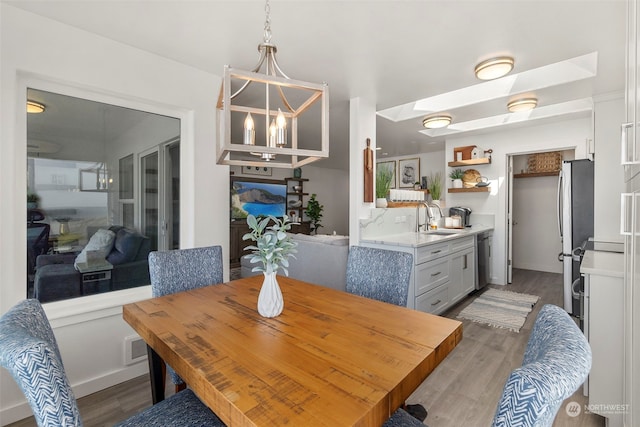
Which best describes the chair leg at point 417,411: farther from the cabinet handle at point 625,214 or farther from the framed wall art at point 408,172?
the framed wall art at point 408,172

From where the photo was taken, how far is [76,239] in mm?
2008

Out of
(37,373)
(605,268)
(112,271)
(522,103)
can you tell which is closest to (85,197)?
(112,271)

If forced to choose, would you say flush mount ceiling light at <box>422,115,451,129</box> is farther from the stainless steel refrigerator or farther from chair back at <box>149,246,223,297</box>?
chair back at <box>149,246,223,297</box>

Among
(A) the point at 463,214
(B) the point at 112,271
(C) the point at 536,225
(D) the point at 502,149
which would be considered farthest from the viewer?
(C) the point at 536,225

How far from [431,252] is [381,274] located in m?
1.43

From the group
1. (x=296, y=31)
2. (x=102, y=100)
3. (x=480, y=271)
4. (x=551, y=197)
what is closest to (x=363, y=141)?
(x=296, y=31)

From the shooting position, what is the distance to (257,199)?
21.5 feet

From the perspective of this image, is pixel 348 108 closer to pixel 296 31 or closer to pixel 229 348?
pixel 296 31

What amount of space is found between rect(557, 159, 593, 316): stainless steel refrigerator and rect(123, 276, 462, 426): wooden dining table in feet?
9.40

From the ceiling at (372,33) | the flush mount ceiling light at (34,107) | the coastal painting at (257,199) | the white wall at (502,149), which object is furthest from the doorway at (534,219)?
the flush mount ceiling light at (34,107)

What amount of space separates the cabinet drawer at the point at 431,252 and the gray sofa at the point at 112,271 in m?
2.39

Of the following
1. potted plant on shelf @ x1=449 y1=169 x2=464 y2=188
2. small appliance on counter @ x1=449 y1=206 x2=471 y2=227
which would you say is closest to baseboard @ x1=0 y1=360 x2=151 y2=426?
small appliance on counter @ x1=449 y1=206 x2=471 y2=227

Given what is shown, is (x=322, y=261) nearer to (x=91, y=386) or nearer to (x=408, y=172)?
(x=91, y=386)

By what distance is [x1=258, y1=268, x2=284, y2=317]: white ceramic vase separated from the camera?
1.30m
